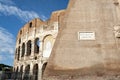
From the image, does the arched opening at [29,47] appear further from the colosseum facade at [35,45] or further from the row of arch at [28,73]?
the row of arch at [28,73]

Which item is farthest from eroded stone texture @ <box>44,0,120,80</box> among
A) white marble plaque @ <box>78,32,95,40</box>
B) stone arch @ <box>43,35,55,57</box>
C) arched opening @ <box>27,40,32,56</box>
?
arched opening @ <box>27,40,32,56</box>

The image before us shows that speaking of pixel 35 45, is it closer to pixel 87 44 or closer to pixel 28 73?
pixel 28 73

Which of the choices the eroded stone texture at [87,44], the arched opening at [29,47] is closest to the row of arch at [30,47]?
the arched opening at [29,47]

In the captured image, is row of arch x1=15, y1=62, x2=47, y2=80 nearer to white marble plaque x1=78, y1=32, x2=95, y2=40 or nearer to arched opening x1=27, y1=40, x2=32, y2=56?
arched opening x1=27, y1=40, x2=32, y2=56

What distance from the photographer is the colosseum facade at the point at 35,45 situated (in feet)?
78.7

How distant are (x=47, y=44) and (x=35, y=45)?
232cm

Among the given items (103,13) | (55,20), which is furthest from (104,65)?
(55,20)

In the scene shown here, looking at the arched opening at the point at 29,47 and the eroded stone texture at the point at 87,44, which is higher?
the arched opening at the point at 29,47

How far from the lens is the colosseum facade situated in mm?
23984

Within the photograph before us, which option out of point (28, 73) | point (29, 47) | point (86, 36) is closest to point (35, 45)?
point (29, 47)

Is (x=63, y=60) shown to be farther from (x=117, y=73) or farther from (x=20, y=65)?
(x=20, y=65)

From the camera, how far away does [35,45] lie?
26.4 metres

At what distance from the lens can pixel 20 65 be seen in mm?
28172

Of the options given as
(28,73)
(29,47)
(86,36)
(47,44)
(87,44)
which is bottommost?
(28,73)
